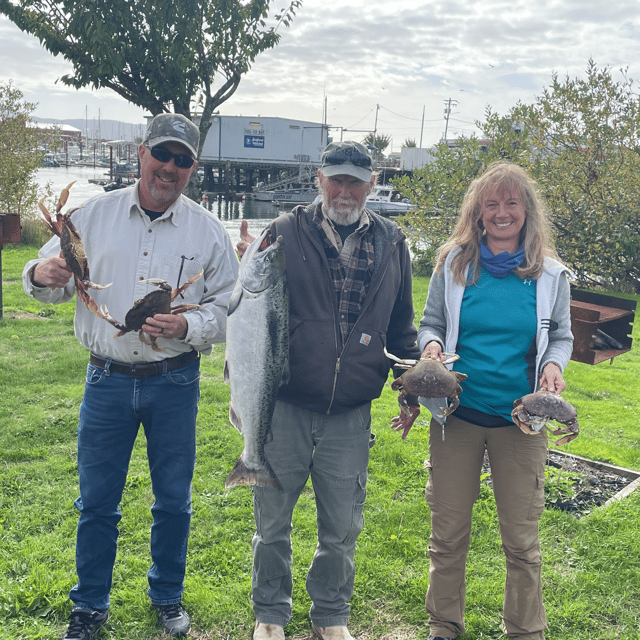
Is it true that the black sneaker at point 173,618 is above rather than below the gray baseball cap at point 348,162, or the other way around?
below

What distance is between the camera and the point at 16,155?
20.6 m

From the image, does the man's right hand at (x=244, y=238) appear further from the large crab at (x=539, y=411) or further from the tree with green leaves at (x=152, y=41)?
the tree with green leaves at (x=152, y=41)

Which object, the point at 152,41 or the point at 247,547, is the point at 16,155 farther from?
the point at 247,547

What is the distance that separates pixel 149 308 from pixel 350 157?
4.70ft

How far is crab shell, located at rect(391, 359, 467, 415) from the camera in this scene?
3.21 meters

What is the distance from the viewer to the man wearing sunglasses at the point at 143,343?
332 cm

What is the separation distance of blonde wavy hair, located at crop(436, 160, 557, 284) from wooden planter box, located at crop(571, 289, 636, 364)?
1.28 metres

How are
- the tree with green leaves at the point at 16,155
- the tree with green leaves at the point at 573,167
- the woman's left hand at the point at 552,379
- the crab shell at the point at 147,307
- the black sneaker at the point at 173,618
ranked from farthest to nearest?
1. the tree with green leaves at the point at 16,155
2. the tree with green leaves at the point at 573,167
3. the black sneaker at the point at 173,618
4. the woman's left hand at the point at 552,379
5. the crab shell at the point at 147,307

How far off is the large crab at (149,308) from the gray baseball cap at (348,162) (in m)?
1.04

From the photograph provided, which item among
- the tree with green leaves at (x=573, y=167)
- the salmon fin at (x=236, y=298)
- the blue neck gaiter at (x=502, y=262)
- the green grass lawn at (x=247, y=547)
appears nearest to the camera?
the salmon fin at (x=236, y=298)

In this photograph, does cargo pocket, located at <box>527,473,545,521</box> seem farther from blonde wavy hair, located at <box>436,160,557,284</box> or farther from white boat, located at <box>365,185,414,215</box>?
white boat, located at <box>365,185,414,215</box>

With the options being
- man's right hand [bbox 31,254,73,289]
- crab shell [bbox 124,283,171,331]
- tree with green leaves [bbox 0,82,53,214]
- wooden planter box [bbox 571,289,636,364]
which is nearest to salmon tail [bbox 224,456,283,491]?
crab shell [bbox 124,283,171,331]

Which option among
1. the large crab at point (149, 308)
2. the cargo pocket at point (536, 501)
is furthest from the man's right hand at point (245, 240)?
the cargo pocket at point (536, 501)

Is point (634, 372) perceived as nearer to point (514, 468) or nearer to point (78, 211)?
point (514, 468)
